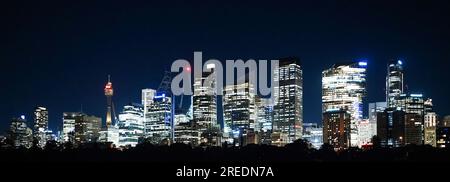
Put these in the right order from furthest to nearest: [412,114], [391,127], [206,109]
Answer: [206,109] < [412,114] < [391,127]

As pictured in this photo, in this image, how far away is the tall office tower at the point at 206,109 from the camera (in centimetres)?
11419

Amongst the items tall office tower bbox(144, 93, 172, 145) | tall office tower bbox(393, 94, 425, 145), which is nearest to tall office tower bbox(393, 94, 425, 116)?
tall office tower bbox(393, 94, 425, 145)

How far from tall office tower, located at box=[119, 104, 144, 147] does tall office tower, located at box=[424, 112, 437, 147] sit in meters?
54.5

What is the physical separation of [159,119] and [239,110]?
16.1 m

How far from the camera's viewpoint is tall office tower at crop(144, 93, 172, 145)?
12475 cm

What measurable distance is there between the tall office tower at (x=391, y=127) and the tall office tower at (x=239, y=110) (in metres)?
24.4

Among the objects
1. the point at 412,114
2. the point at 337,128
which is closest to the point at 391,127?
the point at 412,114

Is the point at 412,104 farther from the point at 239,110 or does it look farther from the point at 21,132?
the point at 21,132

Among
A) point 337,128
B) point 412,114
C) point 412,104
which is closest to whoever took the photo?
point 412,114

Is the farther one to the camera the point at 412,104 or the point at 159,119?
the point at 159,119

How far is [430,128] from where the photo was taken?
348ft

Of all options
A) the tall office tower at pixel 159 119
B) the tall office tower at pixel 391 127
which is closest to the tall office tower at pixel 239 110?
the tall office tower at pixel 159 119

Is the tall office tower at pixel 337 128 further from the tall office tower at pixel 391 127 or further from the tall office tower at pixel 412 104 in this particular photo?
the tall office tower at pixel 412 104

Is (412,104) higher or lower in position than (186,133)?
higher
